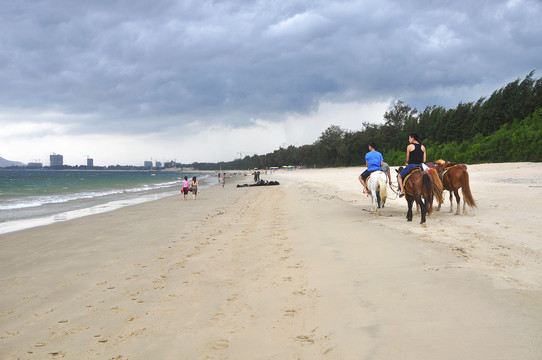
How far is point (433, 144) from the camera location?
5862 cm

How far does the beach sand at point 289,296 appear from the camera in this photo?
3105 millimetres

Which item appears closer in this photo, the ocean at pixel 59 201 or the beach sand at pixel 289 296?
the beach sand at pixel 289 296

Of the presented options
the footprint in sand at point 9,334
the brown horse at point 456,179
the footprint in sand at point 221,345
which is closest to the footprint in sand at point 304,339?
the footprint in sand at point 221,345

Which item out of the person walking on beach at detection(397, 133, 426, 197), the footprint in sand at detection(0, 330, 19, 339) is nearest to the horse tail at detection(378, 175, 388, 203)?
the person walking on beach at detection(397, 133, 426, 197)

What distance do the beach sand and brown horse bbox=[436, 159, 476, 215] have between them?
183cm

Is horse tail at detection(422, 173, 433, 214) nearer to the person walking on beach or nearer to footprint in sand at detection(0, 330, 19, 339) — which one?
the person walking on beach

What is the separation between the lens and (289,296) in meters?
4.39

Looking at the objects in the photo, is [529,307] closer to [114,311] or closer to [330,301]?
[330,301]

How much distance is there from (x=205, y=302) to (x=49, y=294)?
2.79m

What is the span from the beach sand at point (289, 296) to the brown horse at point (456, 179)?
6.00 feet

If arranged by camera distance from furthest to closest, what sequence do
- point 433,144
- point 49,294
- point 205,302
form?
point 433,144, point 49,294, point 205,302

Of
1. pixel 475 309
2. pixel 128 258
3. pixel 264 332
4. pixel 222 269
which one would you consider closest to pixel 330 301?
pixel 264 332

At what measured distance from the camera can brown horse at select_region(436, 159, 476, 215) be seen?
10.6 metres

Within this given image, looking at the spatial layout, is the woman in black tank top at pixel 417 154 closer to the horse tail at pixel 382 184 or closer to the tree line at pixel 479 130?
the horse tail at pixel 382 184
